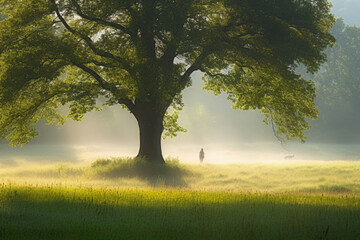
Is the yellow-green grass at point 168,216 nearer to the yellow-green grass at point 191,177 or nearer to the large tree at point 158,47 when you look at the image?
the yellow-green grass at point 191,177

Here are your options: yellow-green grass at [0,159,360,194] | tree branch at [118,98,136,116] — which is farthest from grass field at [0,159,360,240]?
tree branch at [118,98,136,116]

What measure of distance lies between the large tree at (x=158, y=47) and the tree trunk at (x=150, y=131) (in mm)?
1116

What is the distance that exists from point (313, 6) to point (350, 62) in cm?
6781

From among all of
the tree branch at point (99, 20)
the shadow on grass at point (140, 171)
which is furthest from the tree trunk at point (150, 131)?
the tree branch at point (99, 20)

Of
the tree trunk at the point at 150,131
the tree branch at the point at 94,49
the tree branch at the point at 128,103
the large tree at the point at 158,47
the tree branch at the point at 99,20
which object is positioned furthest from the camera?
the tree trunk at the point at 150,131

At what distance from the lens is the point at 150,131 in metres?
27.2

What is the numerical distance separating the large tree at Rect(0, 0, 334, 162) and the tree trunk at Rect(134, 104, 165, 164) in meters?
1.12

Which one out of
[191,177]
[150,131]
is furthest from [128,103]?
[191,177]

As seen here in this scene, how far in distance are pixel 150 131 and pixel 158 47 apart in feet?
17.5

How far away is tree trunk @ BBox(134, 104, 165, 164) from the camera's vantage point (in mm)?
27094

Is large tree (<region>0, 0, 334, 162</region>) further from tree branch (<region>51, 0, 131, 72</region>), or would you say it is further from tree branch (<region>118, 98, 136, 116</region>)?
tree branch (<region>118, 98, 136, 116</region>)

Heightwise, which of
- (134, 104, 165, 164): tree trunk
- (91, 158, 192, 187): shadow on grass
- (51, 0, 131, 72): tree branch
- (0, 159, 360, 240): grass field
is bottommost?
(0, 159, 360, 240): grass field

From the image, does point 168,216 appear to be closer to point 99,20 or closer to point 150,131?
point 99,20

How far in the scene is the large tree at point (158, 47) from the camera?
2208cm
